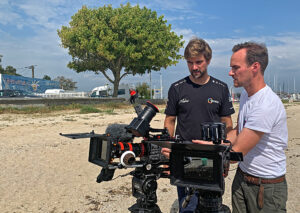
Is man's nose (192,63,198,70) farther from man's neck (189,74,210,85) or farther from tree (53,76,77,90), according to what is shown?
tree (53,76,77,90)

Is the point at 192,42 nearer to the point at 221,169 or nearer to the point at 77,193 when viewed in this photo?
the point at 221,169

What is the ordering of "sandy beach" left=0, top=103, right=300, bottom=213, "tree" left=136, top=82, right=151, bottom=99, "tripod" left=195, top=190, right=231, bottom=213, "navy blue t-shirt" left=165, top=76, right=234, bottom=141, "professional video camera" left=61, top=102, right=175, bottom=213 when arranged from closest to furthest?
"tripod" left=195, top=190, right=231, bottom=213 → "professional video camera" left=61, top=102, right=175, bottom=213 → "navy blue t-shirt" left=165, top=76, right=234, bottom=141 → "sandy beach" left=0, top=103, right=300, bottom=213 → "tree" left=136, top=82, right=151, bottom=99

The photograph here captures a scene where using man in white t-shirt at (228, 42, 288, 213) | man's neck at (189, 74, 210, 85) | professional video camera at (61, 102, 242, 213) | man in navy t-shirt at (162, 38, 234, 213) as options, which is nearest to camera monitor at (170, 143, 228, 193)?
professional video camera at (61, 102, 242, 213)

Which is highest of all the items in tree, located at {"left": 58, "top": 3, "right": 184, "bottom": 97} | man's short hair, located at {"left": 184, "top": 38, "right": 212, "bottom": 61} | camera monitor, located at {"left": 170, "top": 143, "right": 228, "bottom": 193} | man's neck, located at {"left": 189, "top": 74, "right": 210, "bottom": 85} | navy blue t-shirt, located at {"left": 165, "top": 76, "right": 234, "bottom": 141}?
tree, located at {"left": 58, "top": 3, "right": 184, "bottom": 97}

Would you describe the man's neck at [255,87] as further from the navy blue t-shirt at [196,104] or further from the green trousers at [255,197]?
the navy blue t-shirt at [196,104]

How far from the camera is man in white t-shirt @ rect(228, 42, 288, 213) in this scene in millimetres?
2053

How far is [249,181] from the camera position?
2344 millimetres

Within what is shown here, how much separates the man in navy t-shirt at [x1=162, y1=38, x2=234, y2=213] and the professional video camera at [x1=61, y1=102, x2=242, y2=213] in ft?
3.14

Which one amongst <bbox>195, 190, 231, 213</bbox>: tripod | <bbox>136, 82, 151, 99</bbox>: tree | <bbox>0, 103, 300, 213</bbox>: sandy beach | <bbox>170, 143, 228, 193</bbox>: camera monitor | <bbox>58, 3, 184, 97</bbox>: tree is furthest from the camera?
<bbox>136, 82, 151, 99</bbox>: tree

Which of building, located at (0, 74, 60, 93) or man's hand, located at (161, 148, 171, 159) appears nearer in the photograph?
man's hand, located at (161, 148, 171, 159)

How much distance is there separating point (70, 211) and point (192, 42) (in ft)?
11.5

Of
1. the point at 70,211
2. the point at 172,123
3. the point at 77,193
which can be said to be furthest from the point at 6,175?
the point at 172,123

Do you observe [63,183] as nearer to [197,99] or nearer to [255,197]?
[197,99]

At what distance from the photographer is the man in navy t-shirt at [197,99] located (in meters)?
3.01
